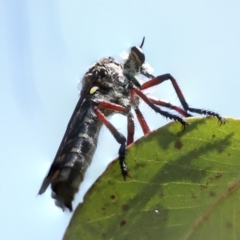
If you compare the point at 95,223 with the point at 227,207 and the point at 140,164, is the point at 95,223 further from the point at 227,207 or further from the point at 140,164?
the point at 227,207

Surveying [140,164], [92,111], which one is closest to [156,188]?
[140,164]

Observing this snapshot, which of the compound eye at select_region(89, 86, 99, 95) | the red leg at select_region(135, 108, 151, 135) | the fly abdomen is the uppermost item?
the compound eye at select_region(89, 86, 99, 95)

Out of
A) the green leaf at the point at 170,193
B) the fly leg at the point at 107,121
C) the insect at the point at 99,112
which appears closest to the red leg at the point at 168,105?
the insect at the point at 99,112

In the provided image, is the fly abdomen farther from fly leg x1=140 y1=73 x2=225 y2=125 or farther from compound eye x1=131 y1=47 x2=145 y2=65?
compound eye x1=131 y1=47 x2=145 y2=65

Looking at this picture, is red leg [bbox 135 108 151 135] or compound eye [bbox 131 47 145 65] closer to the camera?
red leg [bbox 135 108 151 135]

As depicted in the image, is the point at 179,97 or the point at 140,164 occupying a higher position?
the point at 140,164

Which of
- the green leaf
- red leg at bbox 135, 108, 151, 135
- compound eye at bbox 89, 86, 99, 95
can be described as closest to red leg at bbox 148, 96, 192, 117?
red leg at bbox 135, 108, 151, 135

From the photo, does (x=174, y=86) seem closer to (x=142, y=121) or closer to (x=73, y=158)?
(x=142, y=121)
